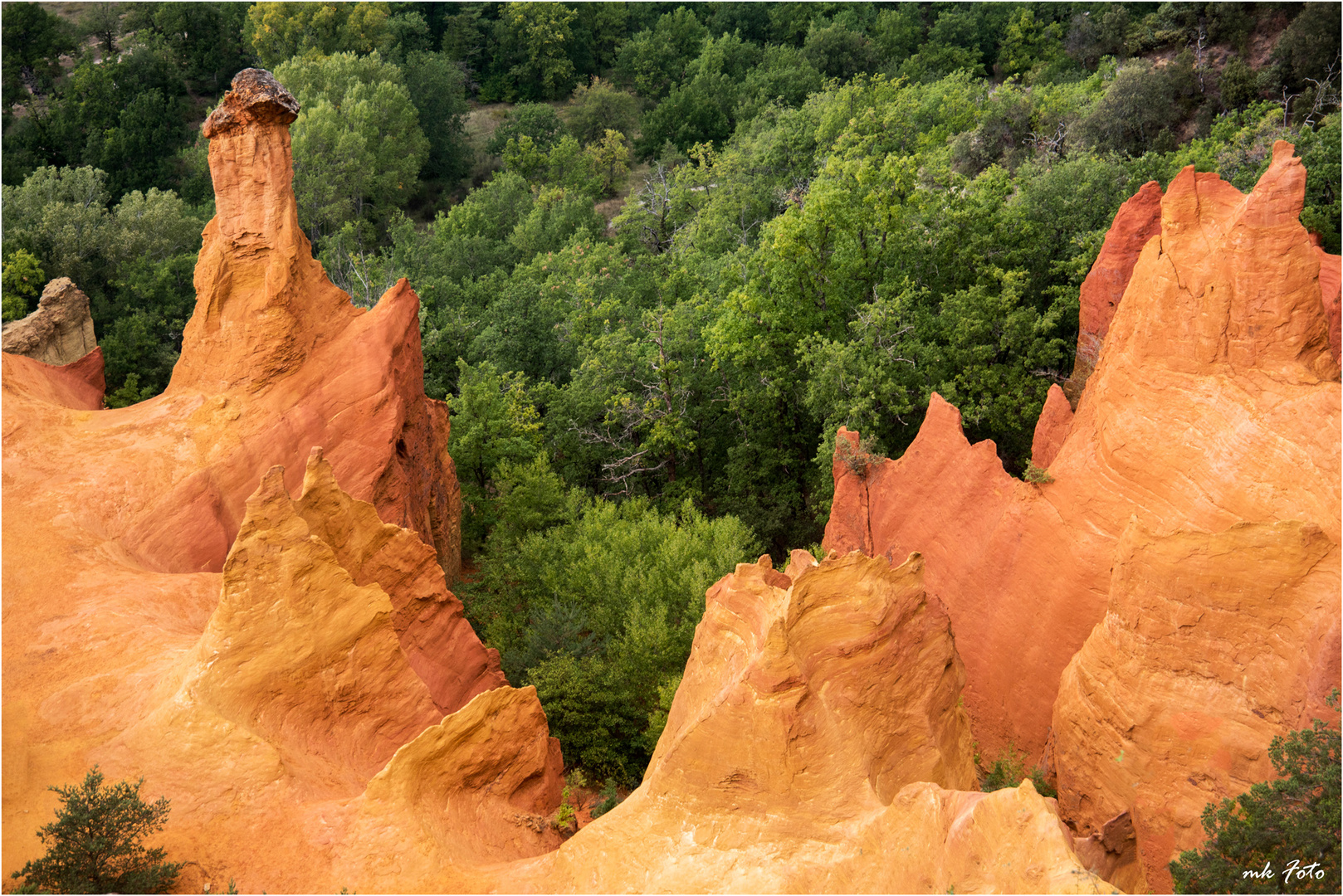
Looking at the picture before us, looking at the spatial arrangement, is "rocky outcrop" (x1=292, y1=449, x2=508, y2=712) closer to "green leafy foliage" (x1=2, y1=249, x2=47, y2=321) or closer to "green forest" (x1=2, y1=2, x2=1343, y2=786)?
"green forest" (x1=2, y1=2, x2=1343, y2=786)

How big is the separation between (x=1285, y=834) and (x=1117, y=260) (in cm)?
1719

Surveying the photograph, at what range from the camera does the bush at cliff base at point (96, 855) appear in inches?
446

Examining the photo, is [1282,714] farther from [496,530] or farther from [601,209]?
[601,209]

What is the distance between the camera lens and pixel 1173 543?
48.8 feet

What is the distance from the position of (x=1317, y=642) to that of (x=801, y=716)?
24.2 ft

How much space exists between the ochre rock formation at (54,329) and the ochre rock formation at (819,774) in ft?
93.9

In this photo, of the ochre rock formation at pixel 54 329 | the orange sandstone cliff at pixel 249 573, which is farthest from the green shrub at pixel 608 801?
the ochre rock formation at pixel 54 329

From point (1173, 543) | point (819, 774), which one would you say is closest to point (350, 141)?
point (1173, 543)

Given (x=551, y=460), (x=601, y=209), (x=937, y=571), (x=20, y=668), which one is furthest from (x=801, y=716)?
(x=601, y=209)

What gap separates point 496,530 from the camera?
30.5m

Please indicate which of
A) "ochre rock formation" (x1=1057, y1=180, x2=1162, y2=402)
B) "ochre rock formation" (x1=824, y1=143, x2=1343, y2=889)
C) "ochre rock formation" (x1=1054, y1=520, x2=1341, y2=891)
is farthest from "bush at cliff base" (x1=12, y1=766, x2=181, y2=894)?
"ochre rock formation" (x1=1057, y1=180, x2=1162, y2=402)

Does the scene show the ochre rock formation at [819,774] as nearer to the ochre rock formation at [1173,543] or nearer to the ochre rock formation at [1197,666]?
the ochre rock formation at [1197,666]

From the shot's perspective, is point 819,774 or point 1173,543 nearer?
point 819,774

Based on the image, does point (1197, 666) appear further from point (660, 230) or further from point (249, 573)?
point (660, 230)
